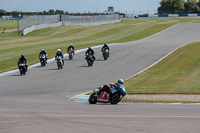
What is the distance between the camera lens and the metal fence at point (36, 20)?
76.2 metres

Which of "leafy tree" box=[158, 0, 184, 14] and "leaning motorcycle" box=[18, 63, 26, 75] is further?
"leafy tree" box=[158, 0, 184, 14]

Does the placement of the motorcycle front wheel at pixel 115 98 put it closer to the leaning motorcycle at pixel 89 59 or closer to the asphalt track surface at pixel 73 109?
the asphalt track surface at pixel 73 109

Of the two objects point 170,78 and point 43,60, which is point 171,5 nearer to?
point 43,60

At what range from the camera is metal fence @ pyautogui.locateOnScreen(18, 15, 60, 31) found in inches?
3000

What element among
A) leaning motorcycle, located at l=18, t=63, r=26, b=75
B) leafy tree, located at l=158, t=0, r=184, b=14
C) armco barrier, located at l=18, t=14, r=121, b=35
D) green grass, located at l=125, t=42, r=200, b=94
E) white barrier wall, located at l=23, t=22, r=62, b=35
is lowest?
green grass, located at l=125, t=42, r=200, b=94

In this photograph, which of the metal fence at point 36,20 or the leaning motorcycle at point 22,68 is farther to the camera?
the metal fence at point 36,20

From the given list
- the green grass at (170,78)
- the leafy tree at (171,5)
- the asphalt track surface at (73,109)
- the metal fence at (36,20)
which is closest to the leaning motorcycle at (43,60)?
the asphalt track surface at (73,109)

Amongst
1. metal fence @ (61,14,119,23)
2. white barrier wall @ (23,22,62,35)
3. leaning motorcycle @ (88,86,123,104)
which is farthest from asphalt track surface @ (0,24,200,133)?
metal fence @ (61,14,119,23)

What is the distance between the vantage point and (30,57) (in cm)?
3900

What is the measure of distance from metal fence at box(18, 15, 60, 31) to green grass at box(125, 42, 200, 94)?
47.4m

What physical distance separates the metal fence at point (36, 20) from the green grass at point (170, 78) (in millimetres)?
47362

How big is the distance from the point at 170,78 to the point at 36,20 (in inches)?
2357

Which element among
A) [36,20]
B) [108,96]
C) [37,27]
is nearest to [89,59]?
[108,96]

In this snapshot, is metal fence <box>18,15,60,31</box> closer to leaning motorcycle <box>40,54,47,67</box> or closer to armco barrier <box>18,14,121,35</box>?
armco barrier <box>18,14,121,35</box>
